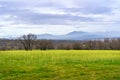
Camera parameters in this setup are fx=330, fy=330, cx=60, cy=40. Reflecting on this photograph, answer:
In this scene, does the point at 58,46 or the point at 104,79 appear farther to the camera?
the point at 58,46

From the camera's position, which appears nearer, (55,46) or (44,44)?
(44,44)

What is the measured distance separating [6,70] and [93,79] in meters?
7.54

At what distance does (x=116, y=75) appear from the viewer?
19203 millimetres

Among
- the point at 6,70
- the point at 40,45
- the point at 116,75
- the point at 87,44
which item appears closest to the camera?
the point at 116,75

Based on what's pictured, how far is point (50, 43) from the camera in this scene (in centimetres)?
9700

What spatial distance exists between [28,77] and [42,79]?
1.17 meters

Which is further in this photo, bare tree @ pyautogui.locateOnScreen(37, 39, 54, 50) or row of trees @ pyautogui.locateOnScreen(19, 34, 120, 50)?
row of trees @ pyautogui.locateOnScreen(19, 34, 120, 50)

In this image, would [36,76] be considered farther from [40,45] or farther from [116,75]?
[40,45]

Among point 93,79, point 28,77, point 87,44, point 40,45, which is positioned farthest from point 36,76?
point 87,44

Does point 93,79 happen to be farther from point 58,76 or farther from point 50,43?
point 50,43

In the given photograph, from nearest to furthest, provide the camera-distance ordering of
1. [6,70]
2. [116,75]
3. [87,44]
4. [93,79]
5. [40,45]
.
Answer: [93,79]
[116,75]
[6,70]
[40,45]
[87,44]

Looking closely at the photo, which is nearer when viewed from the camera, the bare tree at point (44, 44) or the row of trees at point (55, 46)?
the bare tree at point (44, 44)

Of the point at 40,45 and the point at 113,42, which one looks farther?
the point at 113,42

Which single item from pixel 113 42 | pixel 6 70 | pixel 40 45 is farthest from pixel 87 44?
pixel 6 70
